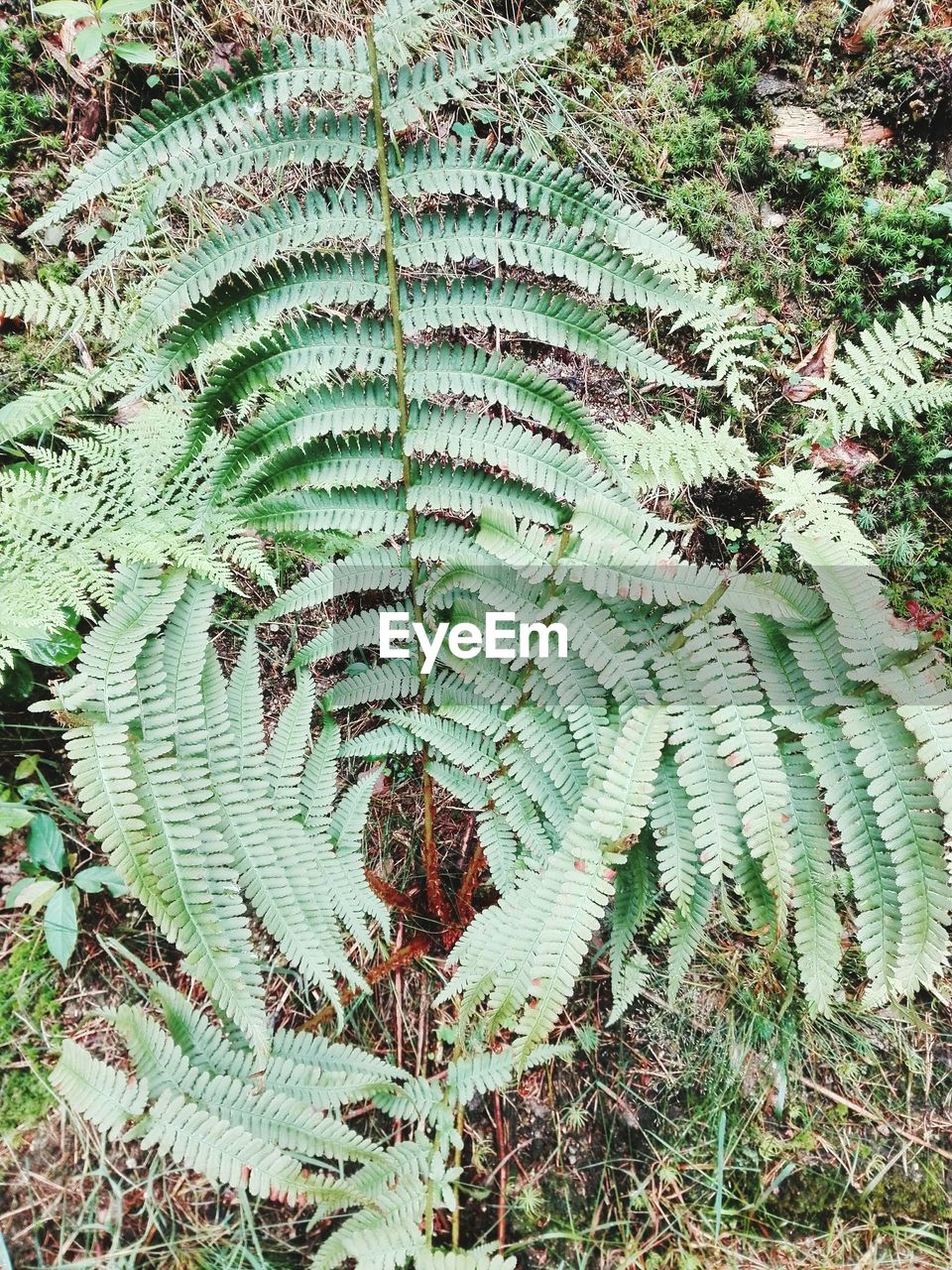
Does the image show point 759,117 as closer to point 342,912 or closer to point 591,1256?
point 342,912

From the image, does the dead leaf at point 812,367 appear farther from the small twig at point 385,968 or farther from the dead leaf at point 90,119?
the dead leaf at point 90,119

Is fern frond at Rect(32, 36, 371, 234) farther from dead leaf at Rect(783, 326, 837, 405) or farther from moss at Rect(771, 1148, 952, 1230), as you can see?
moss at Rect(771, 1148, 952, 1230)

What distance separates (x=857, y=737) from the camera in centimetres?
176

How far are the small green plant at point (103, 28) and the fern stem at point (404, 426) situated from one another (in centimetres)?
127

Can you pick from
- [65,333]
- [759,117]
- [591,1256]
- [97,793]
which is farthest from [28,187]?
[591,1256]

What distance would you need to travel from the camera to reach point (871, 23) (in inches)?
120

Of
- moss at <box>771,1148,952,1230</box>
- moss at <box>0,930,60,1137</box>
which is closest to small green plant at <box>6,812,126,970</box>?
moss at <box>0,930,60,1137</box>

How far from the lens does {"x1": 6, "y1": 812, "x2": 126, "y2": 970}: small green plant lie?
2450mm

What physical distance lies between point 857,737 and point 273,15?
9.88 feet

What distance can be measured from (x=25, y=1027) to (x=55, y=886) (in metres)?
0.41

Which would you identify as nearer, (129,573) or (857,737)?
(857,737)

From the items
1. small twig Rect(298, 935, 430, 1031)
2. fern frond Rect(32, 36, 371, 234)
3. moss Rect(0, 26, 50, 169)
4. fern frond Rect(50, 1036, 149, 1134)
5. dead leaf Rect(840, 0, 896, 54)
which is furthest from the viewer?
dead leaf Rect(840, 0, 896, 54)

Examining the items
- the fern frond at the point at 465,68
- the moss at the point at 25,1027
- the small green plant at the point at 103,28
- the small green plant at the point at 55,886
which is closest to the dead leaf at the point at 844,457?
the fern frond at the point at 465,68

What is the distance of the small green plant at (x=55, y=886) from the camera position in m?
2.45
